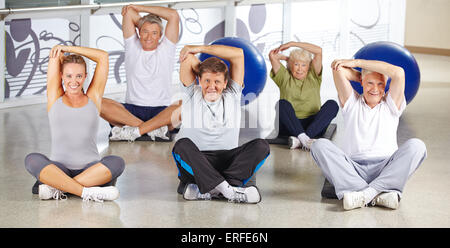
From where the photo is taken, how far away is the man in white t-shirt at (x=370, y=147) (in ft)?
11.4

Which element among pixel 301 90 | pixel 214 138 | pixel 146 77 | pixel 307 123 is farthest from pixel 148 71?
pixel 214 138

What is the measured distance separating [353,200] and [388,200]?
0.19m

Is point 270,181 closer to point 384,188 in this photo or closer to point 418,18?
point 384,188

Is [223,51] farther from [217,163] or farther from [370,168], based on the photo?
[370,168]

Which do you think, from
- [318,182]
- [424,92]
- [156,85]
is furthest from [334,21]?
[318,182]

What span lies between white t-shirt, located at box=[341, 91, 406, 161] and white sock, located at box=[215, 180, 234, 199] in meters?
0.72

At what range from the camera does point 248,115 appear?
6078 mm

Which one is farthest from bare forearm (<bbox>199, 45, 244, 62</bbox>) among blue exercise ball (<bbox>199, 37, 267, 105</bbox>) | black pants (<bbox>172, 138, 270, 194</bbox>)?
blue exercise ball (<bbox>199, 37, 267, 105</bbox>)

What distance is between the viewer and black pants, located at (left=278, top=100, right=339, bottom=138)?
16.3 ft

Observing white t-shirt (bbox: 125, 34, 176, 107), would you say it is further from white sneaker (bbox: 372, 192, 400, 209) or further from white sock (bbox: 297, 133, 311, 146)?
white sneaker (bbox: 372, 192, 400, 209)

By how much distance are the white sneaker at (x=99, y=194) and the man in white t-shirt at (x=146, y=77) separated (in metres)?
1.46

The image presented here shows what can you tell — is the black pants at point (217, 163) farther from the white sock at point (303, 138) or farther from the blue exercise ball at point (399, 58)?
the blue exercise ball at point (399, 58)

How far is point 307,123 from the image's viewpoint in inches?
202

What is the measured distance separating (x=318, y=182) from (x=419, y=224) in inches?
33.3
